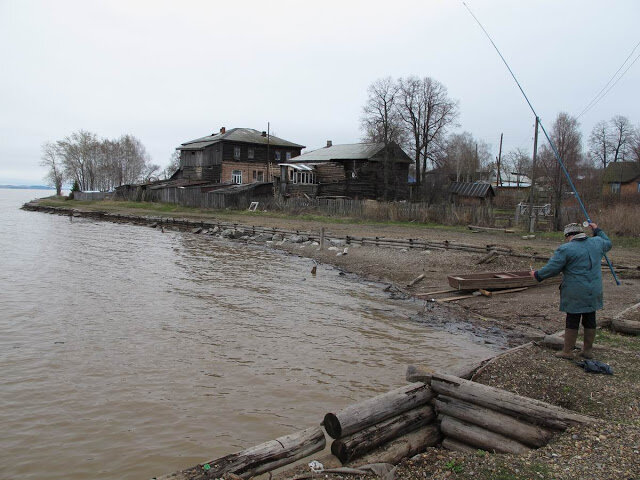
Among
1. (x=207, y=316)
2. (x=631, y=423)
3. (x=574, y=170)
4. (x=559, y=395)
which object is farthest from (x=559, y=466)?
(x=574, y=170)

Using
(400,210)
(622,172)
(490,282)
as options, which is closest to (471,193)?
(400,210)

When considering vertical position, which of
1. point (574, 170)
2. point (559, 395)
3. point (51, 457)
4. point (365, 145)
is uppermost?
point (365, 145)

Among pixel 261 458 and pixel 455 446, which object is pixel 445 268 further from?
pixel 261 458

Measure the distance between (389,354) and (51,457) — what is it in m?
6.14

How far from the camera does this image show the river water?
620 centimetres

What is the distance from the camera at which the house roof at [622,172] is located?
191ft

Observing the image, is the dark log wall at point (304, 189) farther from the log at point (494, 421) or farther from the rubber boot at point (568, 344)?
the log at point (494, 421)

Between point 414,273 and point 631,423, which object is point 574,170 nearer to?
point 414,273

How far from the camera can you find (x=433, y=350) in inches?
390

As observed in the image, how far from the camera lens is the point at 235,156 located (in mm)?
59875

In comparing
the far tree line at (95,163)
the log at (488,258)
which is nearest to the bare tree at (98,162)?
the far tree line at (95,163)

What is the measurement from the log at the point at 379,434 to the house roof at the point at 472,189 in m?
48.6

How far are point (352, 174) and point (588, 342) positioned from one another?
4121 centimetres

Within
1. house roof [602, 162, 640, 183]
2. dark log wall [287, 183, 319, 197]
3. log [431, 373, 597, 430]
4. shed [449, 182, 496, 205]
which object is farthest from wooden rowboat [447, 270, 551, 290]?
house roof [602, 162, 640, 183]
